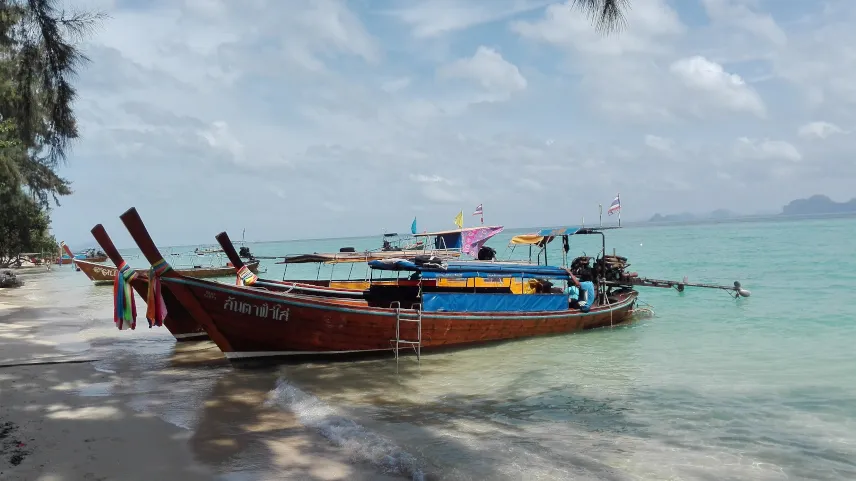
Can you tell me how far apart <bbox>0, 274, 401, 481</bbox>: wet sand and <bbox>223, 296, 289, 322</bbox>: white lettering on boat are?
1.02 metres

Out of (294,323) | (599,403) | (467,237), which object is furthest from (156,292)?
(467,237)

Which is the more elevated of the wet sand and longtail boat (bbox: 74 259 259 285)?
longtail boat (bbox: 74 259 259 285)

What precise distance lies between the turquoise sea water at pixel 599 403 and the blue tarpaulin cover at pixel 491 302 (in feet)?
2.72

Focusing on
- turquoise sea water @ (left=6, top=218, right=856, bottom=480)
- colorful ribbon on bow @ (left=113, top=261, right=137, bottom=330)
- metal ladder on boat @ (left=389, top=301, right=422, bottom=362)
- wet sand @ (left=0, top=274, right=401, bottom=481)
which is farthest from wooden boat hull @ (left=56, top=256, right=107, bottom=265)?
metal ladder on boat @ (left=389, top=301, right=422, bottom=362)

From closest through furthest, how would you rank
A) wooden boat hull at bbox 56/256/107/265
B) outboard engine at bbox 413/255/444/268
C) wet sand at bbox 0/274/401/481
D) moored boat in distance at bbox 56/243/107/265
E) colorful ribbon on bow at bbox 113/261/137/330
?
wet sand at bbox 0/274/401/481, colorful ribbon on bow at bbox 113/261/137/330, outboard engine at bbox 413/255/444/268, wooden boat hull at bbox 56/256/107/265, moored boat in distance at bbox 56/243/107/265

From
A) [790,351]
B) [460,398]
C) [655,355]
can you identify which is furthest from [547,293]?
[460,398]

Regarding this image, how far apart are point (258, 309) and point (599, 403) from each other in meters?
5.99

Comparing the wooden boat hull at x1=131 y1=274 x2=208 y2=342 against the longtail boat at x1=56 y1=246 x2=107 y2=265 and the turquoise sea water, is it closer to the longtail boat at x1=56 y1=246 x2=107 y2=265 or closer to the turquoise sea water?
the turquoise sea water

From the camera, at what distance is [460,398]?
350 inches

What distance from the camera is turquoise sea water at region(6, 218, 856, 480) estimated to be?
6.34 meters

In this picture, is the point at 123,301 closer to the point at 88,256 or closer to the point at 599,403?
the point at 599,403

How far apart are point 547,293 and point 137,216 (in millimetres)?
9358

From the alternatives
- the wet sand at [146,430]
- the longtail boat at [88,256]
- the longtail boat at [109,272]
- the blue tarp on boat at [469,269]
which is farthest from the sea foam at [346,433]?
the longtail boat at [88,256]

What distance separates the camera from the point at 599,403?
870 cm
